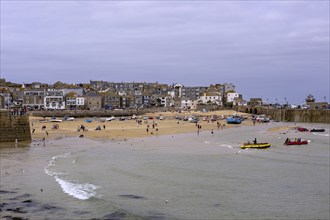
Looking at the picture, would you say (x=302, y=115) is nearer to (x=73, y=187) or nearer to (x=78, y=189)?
(x=73, y=187)

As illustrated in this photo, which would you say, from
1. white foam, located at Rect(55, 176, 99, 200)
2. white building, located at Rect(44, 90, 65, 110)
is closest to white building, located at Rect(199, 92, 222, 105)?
white building, located at Rect(44, 90, 65, 110)

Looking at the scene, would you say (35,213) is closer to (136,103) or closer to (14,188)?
(14,188)

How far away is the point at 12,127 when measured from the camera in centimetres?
4056

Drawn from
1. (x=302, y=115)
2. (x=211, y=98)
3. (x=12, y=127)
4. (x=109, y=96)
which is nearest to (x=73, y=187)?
(x=12, y=127)

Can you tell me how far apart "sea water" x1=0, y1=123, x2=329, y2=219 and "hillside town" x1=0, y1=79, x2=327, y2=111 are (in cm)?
6331

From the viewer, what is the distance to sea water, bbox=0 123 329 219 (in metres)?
16.7

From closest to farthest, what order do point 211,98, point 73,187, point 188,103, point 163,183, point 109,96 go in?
point 73,187
point 163,183
point 109,96
point 211,98
point 188,103

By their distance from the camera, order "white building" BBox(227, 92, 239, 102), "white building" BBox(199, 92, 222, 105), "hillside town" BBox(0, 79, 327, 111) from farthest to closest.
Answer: "white building" BBox(227, 92, 239, 102)
"white building" BBox(199, 92, 222, 105)
"hillside town" BBox(0, 79, 327, 111)

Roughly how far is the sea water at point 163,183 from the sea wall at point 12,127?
4016 millimetres

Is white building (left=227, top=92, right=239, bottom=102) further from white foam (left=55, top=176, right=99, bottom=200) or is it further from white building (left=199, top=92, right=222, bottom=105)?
white foam (left=55, top=176, right=99, bottom=200)

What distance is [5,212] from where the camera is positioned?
620 inches

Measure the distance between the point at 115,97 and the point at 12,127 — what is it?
91085 millimetres

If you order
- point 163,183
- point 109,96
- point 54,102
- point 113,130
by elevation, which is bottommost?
point 163,183

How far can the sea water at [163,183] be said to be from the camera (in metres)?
16.7
